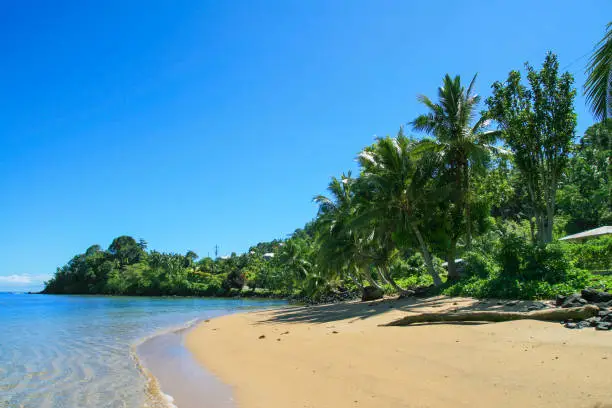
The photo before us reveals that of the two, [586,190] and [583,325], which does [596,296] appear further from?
[586,190]

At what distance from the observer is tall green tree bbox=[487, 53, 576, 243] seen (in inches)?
565

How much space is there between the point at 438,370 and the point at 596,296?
4.50 m

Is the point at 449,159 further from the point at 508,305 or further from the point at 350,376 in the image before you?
the point at 350,376

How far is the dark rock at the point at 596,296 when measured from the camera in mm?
7328

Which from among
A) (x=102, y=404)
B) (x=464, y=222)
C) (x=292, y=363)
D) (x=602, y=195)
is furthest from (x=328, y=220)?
(x=602, y=195)

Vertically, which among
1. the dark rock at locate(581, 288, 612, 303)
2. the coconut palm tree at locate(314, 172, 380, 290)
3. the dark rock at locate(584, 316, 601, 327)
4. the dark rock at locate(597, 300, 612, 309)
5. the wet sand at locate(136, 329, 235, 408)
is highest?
the coconut palm tree at locate(314, 172, 380, 290)

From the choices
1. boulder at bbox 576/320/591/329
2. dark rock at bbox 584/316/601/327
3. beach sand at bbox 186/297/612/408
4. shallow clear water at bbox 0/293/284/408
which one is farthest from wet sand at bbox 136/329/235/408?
dark rock at bbox 584/316/601/327

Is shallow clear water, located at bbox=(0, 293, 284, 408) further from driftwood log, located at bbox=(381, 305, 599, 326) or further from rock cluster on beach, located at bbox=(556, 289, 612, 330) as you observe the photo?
rock cluster on beach, located at bbox=(556, 289, 612, 330)

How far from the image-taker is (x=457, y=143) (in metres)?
18.2

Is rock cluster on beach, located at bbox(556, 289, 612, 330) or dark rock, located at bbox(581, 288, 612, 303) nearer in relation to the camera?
rock cluster on beach, located at bbox(556, 289, 612, 330)

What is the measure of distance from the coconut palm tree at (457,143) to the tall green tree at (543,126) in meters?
2.36

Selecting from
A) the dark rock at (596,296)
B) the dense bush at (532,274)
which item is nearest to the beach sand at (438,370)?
the dark rock at (596,296)

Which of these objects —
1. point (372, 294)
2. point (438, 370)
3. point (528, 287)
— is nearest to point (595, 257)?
point (528, 287)

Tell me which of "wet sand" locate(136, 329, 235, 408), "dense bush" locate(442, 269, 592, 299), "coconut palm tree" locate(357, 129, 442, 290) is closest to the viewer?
"wet sand" locate(136, 329, 235, 408)
